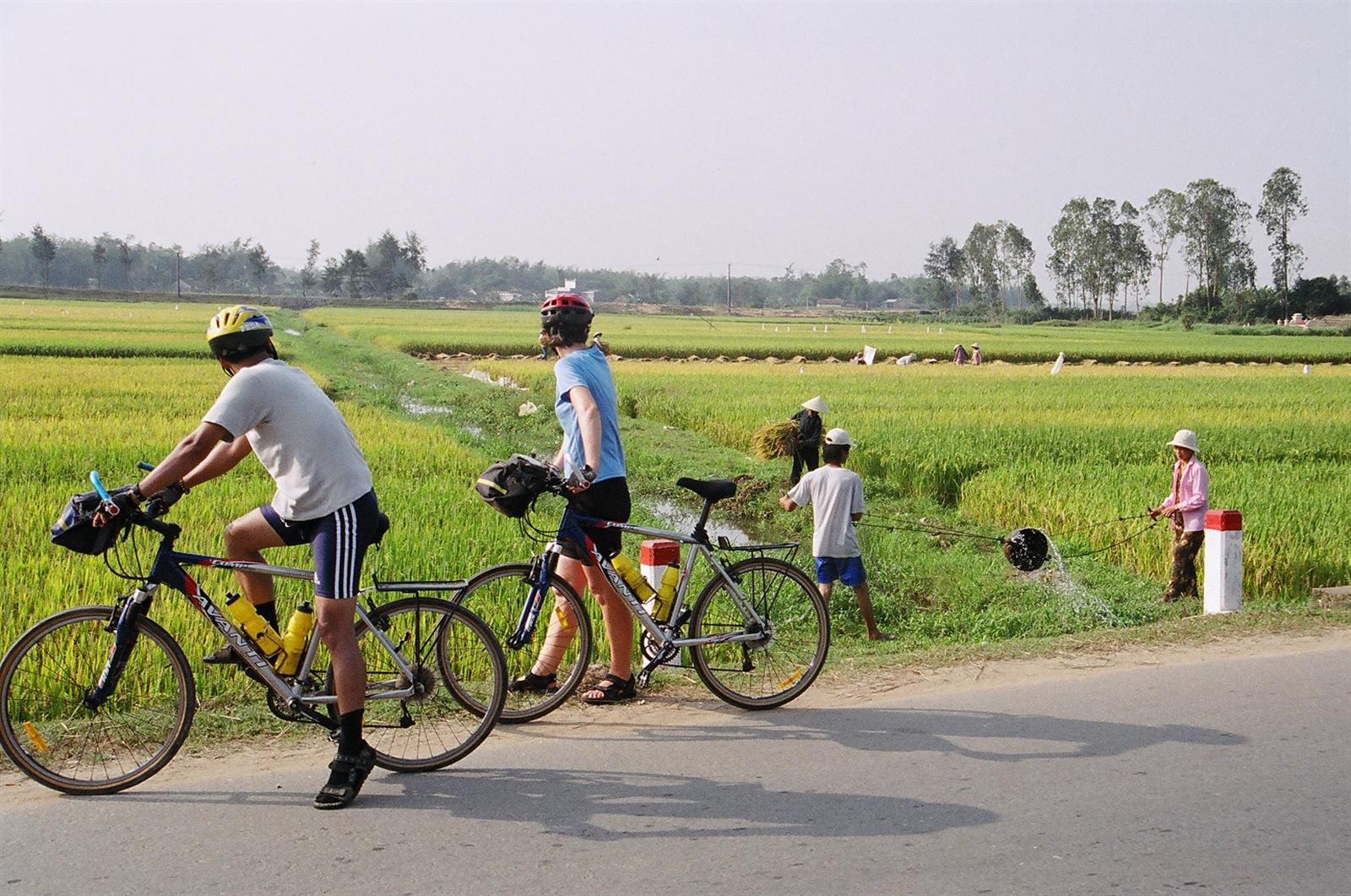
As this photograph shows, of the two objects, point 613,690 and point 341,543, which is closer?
point 341,543

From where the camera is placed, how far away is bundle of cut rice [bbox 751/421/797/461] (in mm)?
18375

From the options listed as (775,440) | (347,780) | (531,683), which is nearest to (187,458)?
(347,780)

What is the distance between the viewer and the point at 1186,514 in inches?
381

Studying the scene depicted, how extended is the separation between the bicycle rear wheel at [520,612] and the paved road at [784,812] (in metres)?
0.14

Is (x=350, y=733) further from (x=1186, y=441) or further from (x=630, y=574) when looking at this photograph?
(x=1186, y=441)

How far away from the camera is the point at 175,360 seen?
3394 centimetres

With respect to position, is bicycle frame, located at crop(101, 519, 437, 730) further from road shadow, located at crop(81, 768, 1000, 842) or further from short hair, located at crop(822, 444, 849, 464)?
short hair, located at crop(822, 444, 849, 464)

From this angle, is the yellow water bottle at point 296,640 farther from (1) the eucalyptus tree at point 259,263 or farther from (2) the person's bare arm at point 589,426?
(1) the eucalyptus tree at point 259,263

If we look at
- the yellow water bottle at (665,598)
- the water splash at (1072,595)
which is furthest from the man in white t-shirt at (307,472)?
the water splash at (1072,595)

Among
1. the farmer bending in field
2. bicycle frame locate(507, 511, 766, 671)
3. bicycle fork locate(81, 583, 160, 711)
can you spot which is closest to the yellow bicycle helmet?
bicycle fork locate(81, 583, 160, 711)

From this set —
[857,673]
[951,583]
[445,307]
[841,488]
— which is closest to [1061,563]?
[951,583]

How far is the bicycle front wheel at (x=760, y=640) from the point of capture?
6.02 meters

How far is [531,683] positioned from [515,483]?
3.18 feet

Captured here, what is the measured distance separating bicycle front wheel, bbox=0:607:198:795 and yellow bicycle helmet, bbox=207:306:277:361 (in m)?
1.07
